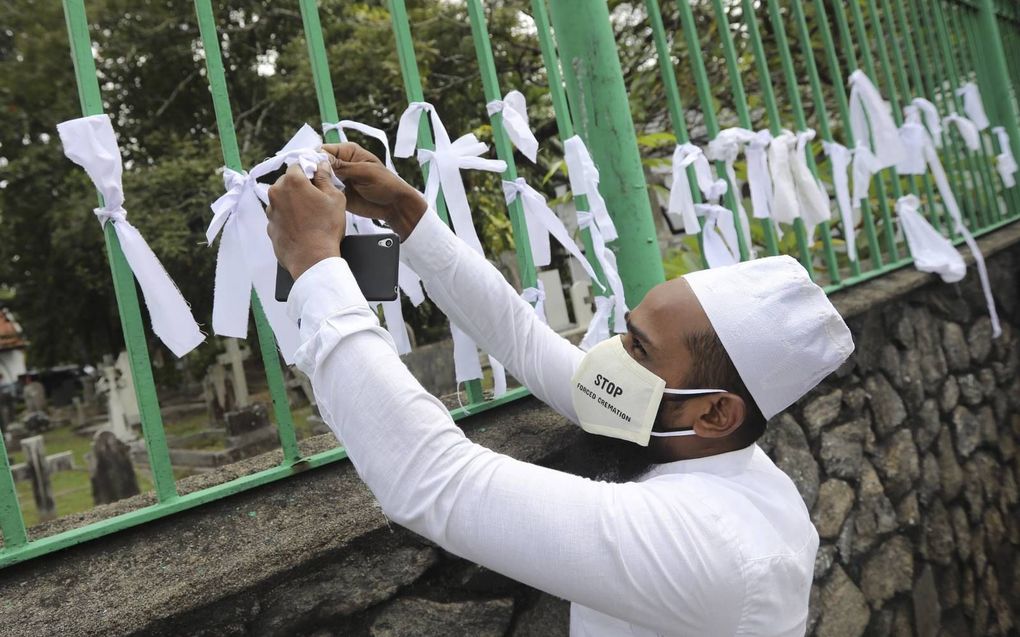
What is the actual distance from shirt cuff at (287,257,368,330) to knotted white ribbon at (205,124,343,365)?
11.4 inches

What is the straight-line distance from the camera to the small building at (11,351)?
23.0 m

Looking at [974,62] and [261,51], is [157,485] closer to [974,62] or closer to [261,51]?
[974,62]

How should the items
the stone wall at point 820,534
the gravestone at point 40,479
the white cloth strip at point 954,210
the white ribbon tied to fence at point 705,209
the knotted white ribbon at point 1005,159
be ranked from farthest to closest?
the gravestone at point 40,479, the knotted white ribbon at point 1005,159, the white cloth strip at point 954,210, the white ribbon tied to fence at point 705,209, the stone wall at point 820,534

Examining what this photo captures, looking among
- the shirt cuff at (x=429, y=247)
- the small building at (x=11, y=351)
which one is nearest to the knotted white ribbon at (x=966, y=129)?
the shirt cuff at (x=429, y=247)

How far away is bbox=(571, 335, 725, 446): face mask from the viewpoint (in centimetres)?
122

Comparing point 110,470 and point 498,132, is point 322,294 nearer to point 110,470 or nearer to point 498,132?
point 498,132

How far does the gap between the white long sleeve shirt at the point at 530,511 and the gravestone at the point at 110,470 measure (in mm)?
7730

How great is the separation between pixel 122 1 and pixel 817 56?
9.50 metres

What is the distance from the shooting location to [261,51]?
10859 millimetres

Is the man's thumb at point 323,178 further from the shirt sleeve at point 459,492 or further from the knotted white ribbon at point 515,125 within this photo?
the knotted white ribbon at point 515,125

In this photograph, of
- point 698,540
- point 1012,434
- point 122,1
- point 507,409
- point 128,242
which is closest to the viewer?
point 698,540

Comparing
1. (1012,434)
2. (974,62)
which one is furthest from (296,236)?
(974,62)

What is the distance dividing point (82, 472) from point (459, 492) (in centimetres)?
1163

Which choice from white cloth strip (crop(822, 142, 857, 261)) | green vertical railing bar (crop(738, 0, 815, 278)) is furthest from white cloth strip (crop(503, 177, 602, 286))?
white cloth strip (crop(822, 142, 857, 261))
